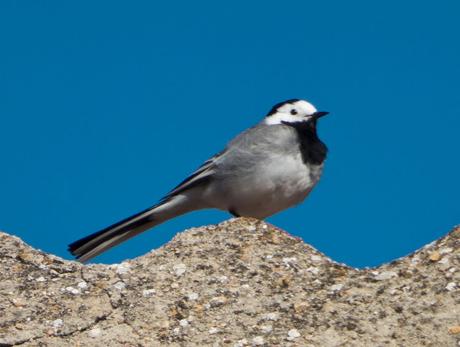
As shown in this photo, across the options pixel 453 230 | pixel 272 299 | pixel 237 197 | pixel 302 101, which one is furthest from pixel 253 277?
pixel 302 101

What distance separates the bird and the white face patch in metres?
0.19

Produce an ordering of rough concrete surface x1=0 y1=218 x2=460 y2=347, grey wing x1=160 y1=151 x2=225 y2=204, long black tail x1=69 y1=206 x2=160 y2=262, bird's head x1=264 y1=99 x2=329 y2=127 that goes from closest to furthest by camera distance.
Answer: rough concrete surface x1=0 y1=218 x2=460 y2=347
long black tail x1=69 y1=206 x2=160 y2=262
grey wing x1=160 y1=151 x2=225 y2=204
bird's head x1=264 y1=99 x2=329 y2=127

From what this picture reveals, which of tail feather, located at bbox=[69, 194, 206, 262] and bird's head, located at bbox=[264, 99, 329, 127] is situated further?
bird's head, located at bbox=[264, 99, 329, 127]

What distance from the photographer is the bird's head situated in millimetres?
9141

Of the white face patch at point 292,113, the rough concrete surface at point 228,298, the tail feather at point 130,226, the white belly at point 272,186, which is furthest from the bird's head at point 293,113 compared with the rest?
the rough concrete surface at point 228,298

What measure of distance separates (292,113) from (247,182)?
122 cm

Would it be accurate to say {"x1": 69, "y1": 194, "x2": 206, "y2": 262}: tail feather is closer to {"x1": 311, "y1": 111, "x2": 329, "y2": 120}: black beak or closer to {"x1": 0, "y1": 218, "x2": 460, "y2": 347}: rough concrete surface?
{"x1": 311, "y1": 111, "x2": 329, "y2": 120}: black beak

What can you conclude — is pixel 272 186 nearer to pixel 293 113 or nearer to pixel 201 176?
pixel 201 176

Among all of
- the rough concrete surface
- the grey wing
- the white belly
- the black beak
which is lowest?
the rough concrete surface

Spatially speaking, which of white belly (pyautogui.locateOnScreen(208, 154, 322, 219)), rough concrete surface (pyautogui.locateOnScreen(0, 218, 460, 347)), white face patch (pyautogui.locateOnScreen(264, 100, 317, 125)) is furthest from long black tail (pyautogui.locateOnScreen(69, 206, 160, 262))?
rough concrete surface (pyautogui.locateOnScreen(0, 218, 460, 347))

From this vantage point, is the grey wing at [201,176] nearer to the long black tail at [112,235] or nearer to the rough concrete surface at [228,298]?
the long black tail at [112,235]

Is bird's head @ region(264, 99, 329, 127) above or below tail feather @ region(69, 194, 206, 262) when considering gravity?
above

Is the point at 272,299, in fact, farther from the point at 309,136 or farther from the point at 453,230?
the point at 309,136

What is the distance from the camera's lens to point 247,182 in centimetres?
827
